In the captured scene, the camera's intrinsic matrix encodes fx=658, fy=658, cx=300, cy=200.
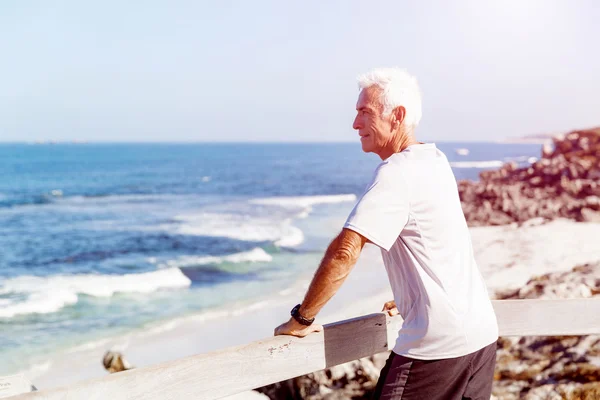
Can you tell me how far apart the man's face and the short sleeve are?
0.28m

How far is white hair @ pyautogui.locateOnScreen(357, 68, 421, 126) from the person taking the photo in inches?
86.2

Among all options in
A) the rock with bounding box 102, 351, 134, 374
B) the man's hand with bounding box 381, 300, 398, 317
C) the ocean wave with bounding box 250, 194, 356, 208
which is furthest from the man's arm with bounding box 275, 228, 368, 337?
the ocean wave with bounding box 250, 194, 356, 208

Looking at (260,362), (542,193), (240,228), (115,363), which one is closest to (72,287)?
(115,363)

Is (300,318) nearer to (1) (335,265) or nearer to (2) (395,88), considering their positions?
(1) (335,265)

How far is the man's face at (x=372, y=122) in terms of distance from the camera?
223cm

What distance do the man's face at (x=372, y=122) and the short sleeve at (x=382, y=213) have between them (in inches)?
11.1

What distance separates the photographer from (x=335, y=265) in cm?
201

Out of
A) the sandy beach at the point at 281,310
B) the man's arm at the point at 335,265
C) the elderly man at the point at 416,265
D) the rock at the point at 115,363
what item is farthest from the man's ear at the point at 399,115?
the sandy beach at the point at 281,310

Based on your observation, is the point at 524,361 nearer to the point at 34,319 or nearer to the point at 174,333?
the point at 174,333

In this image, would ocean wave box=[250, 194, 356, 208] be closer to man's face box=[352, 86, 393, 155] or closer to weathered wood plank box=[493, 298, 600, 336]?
weathered wood plank box=[493, 298, 600, 336]

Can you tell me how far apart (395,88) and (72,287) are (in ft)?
53.2

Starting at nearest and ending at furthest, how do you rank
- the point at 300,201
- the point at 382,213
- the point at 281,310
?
the point at 382,213
the point at 281,310
the point at 300,201

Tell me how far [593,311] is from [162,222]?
30081mm

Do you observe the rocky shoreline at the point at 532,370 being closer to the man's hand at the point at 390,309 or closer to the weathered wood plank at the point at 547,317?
the weathered wood plank at the point at 547,317
